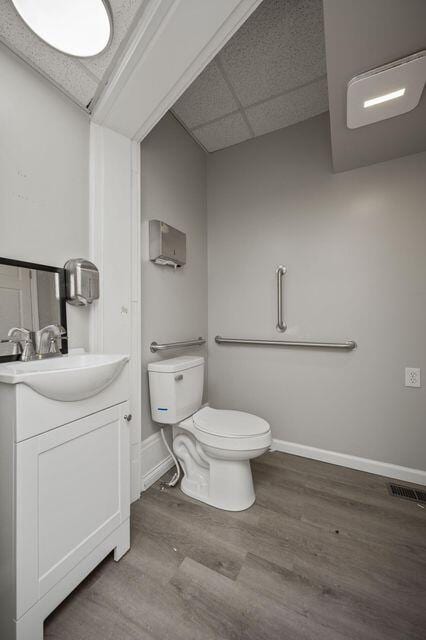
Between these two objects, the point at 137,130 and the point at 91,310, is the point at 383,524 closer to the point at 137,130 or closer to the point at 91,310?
the point at 91,310

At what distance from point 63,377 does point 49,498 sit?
1.25 ft

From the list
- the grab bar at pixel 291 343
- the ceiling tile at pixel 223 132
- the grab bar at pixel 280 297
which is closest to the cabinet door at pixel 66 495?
the grab bar at pixel 291 343

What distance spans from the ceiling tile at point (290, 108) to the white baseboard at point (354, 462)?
93.0 inches

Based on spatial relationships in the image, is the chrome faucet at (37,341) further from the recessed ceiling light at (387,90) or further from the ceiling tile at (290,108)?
the ceiling tile at (290,108)

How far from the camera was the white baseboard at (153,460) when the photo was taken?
5.19 ft

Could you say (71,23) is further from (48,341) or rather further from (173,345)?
(173,345)

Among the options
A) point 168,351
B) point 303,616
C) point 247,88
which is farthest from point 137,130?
point 303,616

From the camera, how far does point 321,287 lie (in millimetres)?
1875

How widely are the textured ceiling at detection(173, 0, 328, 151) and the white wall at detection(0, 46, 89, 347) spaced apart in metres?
0.83

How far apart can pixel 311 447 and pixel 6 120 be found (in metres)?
2.44

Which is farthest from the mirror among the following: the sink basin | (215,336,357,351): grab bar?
(215,336,357,351): grab bar

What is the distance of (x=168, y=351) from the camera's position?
182 cm

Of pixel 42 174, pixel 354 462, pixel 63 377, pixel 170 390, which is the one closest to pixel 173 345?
pixel 170 390

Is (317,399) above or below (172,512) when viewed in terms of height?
above
